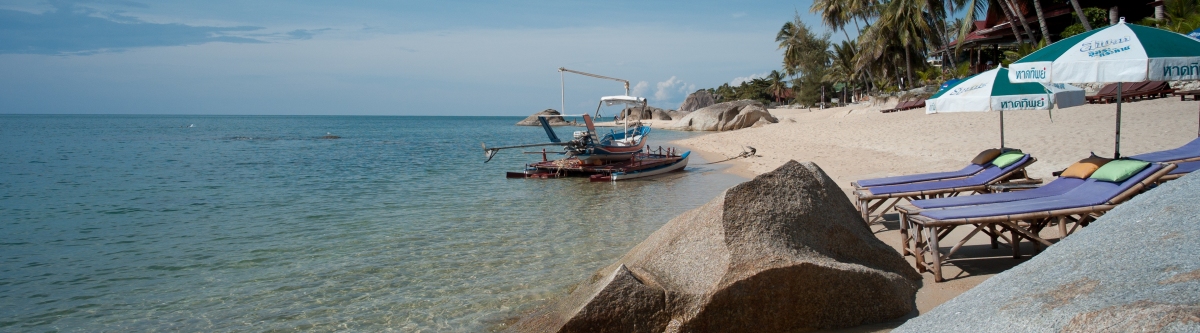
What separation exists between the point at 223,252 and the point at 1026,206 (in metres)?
9.86

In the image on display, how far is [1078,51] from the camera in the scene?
715 cm

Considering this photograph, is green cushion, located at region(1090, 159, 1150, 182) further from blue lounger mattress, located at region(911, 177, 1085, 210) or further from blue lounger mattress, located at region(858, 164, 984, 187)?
blue lounger mattress, located at region(858, 164, 984, 187)

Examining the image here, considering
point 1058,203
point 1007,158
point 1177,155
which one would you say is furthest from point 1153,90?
point 1058,203

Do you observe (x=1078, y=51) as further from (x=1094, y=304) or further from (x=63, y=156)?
(x=63, y=156)

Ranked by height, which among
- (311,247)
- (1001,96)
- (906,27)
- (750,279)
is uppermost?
(906,27)

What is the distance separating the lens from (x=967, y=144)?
16609 millimetres

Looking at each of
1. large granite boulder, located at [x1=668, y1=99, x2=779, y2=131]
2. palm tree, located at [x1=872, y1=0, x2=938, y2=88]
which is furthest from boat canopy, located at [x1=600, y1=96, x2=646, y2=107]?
large granite boulder, located at [x1=668, y1=99, x2=779, y2=131]

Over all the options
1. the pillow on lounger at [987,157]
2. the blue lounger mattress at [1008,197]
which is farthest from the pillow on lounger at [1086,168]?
the pillow on lounger at [987,157]

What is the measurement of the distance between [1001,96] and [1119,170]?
355 cm

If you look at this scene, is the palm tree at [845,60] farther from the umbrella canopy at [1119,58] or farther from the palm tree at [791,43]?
the umbrella canopy at [1119,58]

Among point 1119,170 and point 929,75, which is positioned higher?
point 929,75

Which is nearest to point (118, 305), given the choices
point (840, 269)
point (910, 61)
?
point (840, 269)

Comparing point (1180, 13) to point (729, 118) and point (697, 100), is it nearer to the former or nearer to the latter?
point (729, 118)

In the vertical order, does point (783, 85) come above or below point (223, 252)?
above
